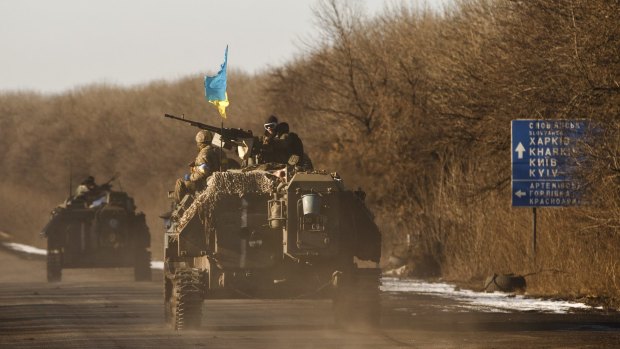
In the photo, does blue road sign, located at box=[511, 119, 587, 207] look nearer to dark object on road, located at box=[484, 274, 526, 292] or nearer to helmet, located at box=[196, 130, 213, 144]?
dark object on road, located at box=[484, 274, 526, 292]

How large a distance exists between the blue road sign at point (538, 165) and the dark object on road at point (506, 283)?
1.66 meters

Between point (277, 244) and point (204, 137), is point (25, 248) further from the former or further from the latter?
point (277, 244)

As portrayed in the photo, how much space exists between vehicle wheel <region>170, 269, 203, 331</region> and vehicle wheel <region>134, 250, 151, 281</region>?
15.1 meters

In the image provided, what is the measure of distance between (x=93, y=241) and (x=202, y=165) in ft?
44.4

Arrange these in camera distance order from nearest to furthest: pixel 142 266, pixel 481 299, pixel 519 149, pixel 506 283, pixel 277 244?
pixel 277 244, pixel 481 299, pixel 506 283, pixel 519 149, pixel 142 266

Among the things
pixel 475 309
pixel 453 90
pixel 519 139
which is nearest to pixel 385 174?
pixel 453 90

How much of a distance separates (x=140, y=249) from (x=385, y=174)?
847 cm

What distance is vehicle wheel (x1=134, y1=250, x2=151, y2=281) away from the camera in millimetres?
34656

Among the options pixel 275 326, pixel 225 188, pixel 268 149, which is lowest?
pixel 275 326

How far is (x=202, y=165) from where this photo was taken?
21547 millimetres

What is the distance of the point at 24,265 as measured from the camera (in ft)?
143

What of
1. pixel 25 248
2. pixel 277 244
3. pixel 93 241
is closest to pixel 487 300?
pixel 277 244

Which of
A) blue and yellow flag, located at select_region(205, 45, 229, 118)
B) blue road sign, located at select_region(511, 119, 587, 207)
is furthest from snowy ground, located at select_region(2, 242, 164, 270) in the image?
blue and yellow flag, located at select_region(205, 45, 229, 118)

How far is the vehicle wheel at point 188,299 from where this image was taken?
64.0ft
